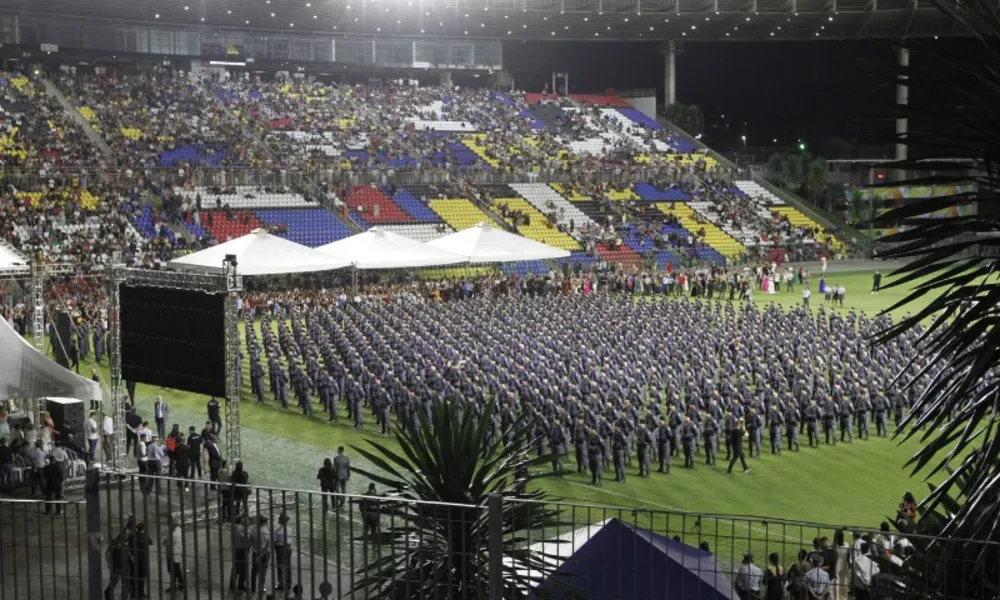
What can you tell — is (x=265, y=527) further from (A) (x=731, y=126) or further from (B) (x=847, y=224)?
(A) (x=731, y=126)

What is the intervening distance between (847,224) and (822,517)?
42.2 meters

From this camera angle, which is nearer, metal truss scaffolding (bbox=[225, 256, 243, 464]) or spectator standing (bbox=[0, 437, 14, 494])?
metal truss scaffolding (bbox=[225, 256, 243, 464])

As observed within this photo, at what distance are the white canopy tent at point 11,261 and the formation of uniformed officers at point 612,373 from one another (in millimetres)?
4638

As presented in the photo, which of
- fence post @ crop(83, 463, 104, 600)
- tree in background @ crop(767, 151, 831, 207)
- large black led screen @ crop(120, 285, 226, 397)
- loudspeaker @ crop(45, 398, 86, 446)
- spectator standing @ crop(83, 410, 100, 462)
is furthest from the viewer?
tree in background @ crop(767, 151, 831, 207)

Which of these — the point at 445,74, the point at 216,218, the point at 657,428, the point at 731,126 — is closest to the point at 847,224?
the point at 731,126

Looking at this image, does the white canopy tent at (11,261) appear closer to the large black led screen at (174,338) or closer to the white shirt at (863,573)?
the large black led screen at (174,338)

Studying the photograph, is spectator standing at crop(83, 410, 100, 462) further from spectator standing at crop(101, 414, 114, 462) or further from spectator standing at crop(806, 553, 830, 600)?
spectator standing at crop(806, 553, 830, 600)

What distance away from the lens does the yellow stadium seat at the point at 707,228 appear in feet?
159

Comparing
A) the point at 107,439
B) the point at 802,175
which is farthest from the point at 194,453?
the point at 802,175

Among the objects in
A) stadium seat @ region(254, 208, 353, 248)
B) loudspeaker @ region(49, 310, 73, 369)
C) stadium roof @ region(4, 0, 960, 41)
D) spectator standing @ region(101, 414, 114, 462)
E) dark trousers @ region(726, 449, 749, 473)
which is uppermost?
stadium roof @ region(4, 0, 960, 41)

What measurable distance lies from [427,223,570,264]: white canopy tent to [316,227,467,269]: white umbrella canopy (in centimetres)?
59

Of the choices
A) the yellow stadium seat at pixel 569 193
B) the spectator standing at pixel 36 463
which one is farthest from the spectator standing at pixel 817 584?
the yellow stadium seat at pixel 569 193

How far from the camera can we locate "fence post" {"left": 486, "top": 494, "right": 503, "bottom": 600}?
4.86 metres

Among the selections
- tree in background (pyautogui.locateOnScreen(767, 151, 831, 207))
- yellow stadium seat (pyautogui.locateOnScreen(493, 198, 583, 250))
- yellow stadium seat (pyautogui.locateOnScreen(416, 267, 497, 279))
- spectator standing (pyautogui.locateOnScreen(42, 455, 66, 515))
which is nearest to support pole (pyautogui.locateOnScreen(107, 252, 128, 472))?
spectator standing (pyautogui.locateOnScreen(42, 455, 66, 515))
